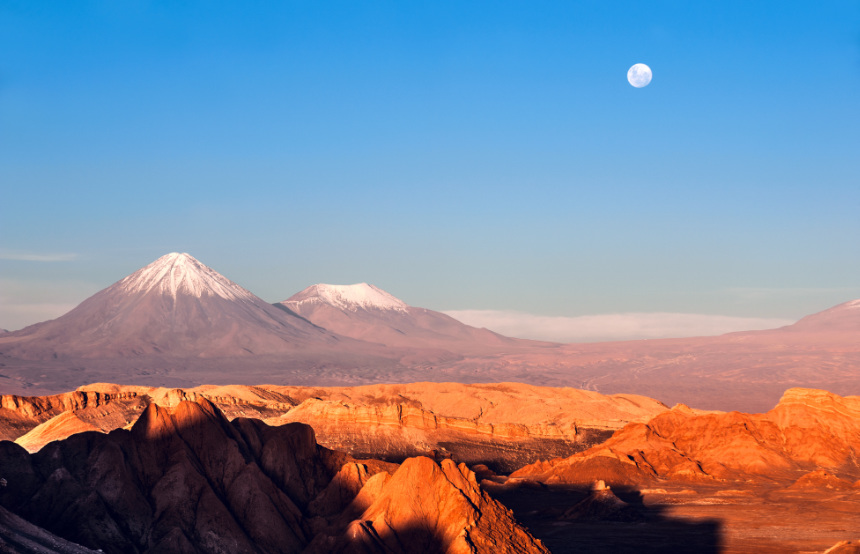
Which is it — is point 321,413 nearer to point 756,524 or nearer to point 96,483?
point 756,524

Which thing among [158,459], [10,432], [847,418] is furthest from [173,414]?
[847,418]

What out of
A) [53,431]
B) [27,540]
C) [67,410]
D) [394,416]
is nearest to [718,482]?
[394,416]

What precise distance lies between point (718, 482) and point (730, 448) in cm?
1060

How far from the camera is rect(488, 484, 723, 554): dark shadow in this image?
167 feet

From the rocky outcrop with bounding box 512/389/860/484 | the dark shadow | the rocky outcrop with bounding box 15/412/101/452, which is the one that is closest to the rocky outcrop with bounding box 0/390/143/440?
the rocky outcrop with bounding box 15/412/101/452

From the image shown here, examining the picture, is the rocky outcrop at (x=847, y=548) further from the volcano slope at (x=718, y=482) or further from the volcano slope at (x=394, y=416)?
the volcano slope at (x=394, y=416)

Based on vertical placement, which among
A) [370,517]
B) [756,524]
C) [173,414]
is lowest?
[756,524]

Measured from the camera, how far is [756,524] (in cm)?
5722

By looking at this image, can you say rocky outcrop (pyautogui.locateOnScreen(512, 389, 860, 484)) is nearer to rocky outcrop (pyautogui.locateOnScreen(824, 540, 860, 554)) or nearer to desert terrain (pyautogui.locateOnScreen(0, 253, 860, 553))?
desert terrain (pyautogui.locateOnScreen(0, 253, 860, 553))

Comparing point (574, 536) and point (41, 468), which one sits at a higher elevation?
point (41, 468)

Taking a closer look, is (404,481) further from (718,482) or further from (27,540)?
(718,482)

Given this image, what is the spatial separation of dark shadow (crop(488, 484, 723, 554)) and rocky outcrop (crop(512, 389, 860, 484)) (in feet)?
33.1

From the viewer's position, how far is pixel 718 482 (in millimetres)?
76750

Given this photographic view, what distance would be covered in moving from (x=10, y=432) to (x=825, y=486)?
68180 millimetres
